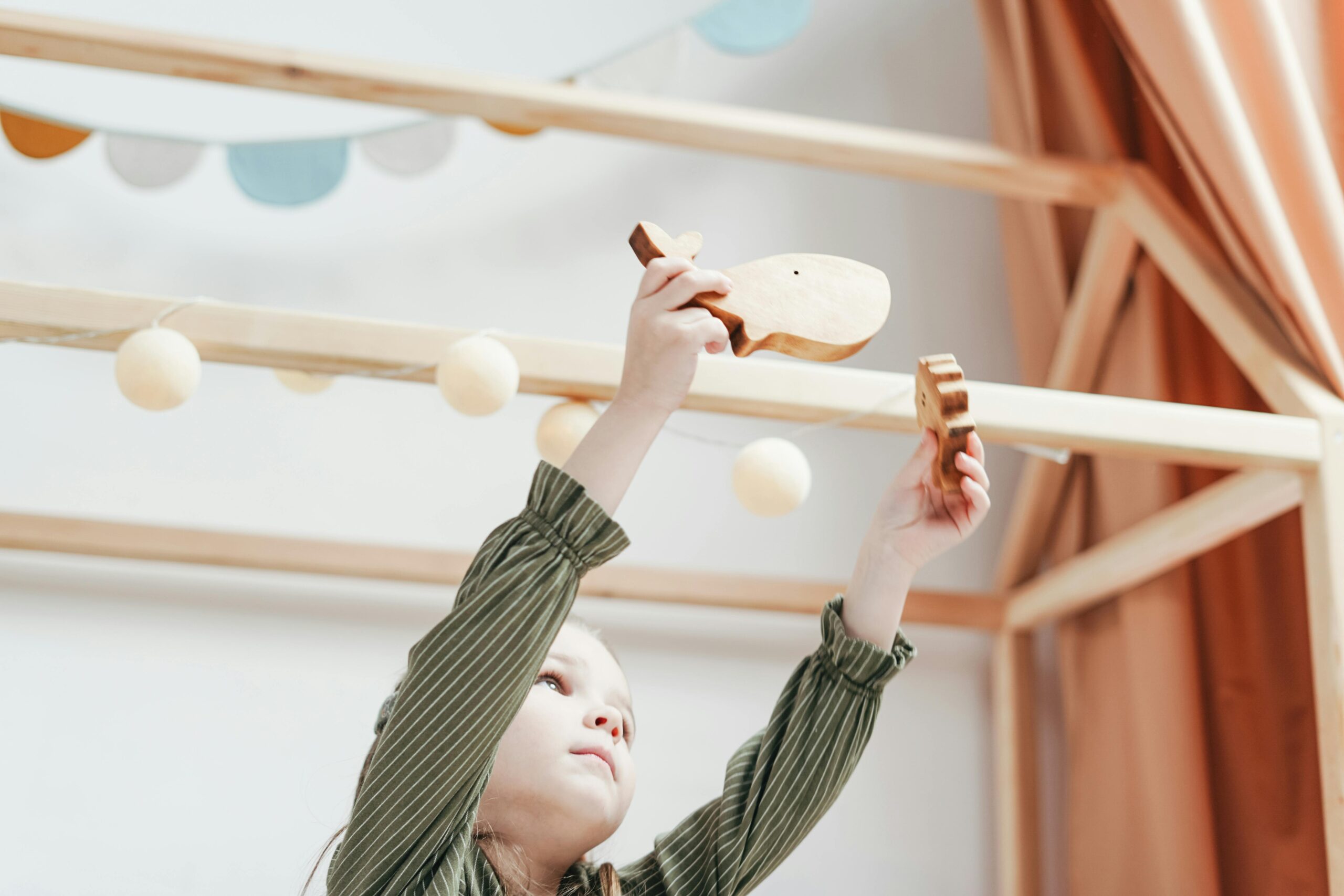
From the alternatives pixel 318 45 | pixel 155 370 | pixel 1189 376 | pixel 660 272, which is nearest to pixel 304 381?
pixel 155 370

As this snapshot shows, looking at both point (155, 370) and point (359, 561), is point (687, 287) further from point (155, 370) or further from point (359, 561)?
point (359, 561)

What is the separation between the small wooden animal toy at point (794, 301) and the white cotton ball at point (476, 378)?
0.22m

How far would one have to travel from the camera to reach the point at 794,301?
1.96 ft

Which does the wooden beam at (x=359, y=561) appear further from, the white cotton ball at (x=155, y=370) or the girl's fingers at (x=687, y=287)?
the girl's fingers at (x=687, y=287)

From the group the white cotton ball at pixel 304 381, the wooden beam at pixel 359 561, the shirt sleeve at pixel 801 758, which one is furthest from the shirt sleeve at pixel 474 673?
the wooden beam at pixel 359 561

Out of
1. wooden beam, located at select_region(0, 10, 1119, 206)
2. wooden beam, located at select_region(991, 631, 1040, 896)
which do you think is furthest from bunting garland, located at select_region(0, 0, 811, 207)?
wooden beam, located at select_region(991, 631, 1040, 896)

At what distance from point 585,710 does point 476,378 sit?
0.23 meters

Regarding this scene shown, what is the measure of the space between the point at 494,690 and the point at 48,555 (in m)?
0.89

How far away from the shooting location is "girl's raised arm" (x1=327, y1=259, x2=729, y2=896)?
23.0 inches

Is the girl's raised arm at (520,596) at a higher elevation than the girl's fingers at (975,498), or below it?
below

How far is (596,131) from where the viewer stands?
1.19 m

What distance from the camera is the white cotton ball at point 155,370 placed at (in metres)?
0.78

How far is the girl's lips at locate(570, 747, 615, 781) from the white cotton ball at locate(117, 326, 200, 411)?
1.11 ft

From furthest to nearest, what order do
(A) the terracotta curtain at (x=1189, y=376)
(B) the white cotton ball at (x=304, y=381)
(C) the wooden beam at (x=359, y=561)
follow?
1. (C) the wooden beam at (x=359, y=561)
2. (A) the terracotta curtain at (x=1189, y=376)
3. (B) the white cotton ball at (x=304, y=381)
